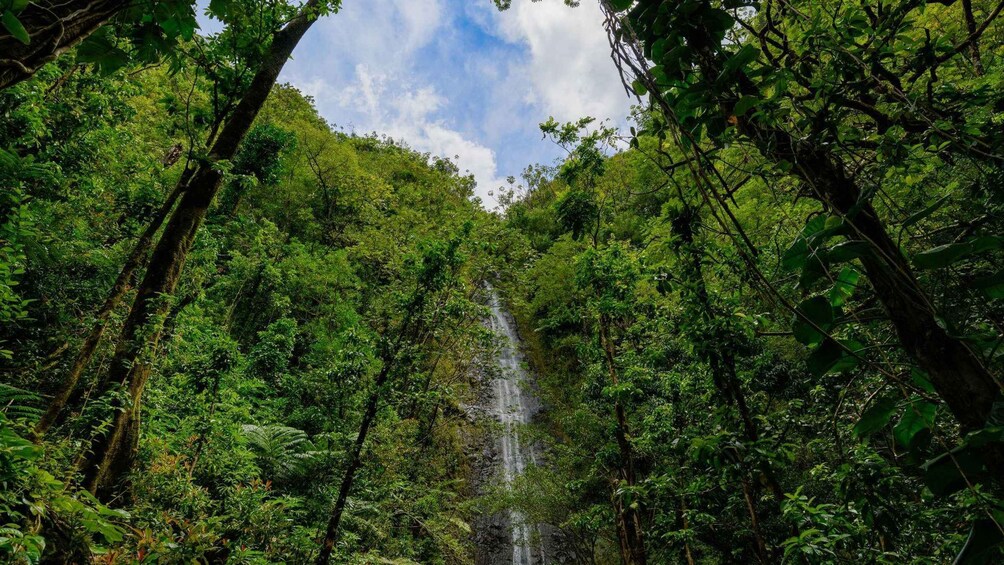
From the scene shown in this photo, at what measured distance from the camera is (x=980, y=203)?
1.36 meters

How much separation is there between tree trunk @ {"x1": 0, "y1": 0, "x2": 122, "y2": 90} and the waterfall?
800 cm

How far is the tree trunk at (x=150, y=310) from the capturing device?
2.81 metres

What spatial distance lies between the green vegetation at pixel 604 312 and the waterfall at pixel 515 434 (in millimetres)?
1412

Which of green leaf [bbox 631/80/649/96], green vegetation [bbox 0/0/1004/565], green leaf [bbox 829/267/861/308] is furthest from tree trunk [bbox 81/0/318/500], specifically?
green leaf [bbox 829/267/861/308]

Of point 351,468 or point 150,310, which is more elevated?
point 150,310

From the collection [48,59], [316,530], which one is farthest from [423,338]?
[48,59]

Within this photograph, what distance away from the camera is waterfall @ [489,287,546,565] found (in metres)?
10.6

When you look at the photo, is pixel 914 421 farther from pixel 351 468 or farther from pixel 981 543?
pixel 351 468

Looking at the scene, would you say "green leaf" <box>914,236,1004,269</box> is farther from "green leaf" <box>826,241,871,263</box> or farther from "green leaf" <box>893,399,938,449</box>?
"green leaf" <box>893,399,938,449</box>

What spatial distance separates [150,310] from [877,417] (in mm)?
3787

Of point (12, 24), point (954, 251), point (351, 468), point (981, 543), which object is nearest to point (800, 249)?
point (954, 251)

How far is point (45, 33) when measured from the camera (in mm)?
873

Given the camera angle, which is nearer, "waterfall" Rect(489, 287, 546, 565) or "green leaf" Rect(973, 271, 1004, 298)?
"green leaf" Rect(973, 271, 1004, 298)

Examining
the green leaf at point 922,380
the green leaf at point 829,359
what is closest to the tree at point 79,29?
the green leaf at point 829,359
